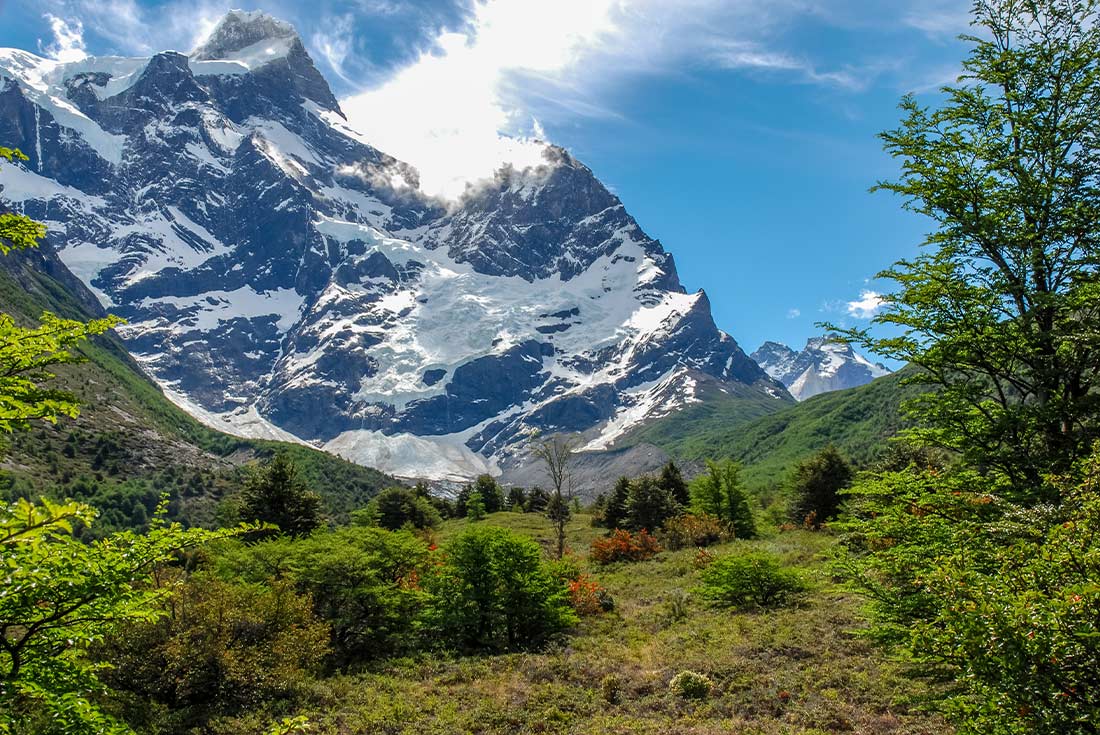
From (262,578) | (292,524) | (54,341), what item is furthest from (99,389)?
(54,341)

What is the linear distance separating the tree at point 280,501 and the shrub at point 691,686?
2675 cm

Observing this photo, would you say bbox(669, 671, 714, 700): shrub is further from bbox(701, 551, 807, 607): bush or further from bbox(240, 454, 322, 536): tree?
bbox(240, 454, 322, 536): tree

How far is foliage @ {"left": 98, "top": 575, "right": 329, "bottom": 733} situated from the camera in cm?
1498

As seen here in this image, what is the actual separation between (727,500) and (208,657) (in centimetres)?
3783

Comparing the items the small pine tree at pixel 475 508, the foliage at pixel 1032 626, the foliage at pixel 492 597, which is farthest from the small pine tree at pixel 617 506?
the foliage at pixel 1032 626

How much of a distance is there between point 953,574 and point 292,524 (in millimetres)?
36956

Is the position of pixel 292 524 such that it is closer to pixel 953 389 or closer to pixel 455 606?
pixel 455 606

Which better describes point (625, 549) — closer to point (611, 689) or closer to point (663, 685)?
point (663, 685)

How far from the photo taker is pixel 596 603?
87.1 feet

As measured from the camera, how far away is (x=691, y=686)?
52.5ft

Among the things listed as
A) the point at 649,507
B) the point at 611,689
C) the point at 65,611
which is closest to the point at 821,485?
the point at 649,507

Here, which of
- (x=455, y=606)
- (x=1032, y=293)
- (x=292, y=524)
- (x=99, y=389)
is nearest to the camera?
(x=1032, y=293)

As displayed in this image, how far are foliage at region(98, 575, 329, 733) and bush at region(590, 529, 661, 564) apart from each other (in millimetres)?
24497

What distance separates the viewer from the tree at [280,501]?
3716 centimetres
